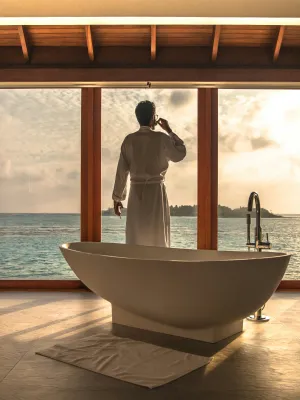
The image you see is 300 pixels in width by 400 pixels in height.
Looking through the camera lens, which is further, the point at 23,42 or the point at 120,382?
the point at 23,42

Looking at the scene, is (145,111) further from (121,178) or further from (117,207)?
(117,207)

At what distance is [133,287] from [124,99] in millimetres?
3448

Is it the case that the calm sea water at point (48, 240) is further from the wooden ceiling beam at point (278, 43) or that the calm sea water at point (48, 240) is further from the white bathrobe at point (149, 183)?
the white bathrobe at point (149, 183)

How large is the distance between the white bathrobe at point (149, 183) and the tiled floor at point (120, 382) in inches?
23.2

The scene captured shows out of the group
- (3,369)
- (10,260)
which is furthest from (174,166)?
(10,260)

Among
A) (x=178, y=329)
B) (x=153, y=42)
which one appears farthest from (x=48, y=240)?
(x=178, y=329)

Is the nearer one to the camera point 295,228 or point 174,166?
point 174,166

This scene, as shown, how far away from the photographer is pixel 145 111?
307cm

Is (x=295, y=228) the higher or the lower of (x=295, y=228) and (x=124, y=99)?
the lower

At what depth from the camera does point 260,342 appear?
238 centimetres

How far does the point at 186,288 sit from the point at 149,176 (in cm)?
102

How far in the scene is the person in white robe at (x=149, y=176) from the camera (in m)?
3.02

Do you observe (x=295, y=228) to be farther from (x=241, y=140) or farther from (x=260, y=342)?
(x=260, y=342)

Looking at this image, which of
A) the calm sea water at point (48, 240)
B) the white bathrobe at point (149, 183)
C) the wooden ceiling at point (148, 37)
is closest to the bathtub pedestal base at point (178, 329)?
the white bathrobe at point (149, 183)
